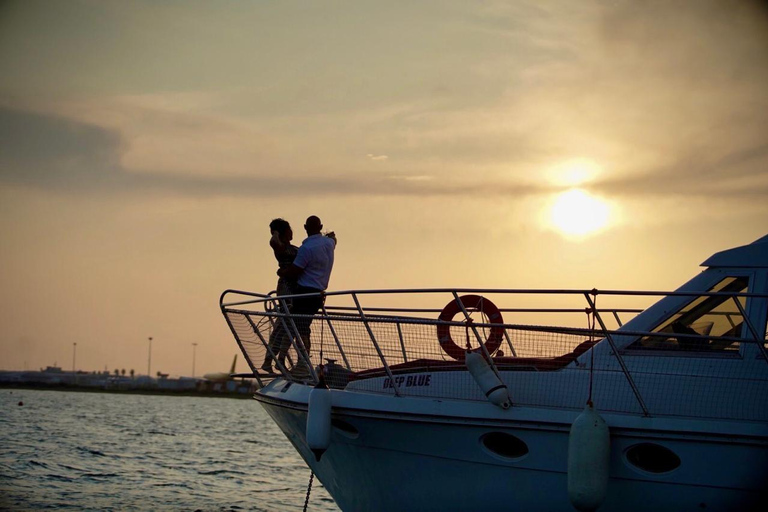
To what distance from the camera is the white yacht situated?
7.97 m

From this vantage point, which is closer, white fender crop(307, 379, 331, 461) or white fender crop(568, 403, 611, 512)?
white fender crop(568, 403, 611, 512)

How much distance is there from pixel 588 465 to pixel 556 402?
77 cm

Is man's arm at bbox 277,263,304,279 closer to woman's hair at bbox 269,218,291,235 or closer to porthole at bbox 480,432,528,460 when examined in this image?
woman's hair at bbox 269,218,291,235

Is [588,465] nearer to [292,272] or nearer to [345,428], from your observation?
[345,428]

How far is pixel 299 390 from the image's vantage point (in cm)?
975

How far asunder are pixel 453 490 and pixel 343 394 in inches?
50.5

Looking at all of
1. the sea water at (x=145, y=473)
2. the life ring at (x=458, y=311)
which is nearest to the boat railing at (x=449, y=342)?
the life ring at (x=458, y=311)

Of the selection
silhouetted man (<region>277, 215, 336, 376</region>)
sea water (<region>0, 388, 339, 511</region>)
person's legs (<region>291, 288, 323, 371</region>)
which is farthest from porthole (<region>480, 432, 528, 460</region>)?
sea water (<region>0, 388, 339, 511</region>)

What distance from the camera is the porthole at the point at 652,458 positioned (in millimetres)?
8133

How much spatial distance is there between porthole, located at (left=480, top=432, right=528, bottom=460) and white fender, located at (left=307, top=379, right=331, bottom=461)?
1352 millimetres

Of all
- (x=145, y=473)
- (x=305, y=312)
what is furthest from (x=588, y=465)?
(x=145, y=473)

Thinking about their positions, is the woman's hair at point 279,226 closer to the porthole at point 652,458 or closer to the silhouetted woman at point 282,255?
the silhouetted woman at point 282,255

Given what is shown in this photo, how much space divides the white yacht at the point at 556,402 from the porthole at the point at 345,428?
Result: 0.02 meters

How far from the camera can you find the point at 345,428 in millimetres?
9281
